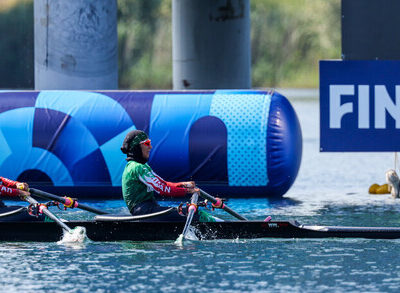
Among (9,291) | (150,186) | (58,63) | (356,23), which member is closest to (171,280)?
(9,291)

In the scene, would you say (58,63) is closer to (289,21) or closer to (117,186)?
(117,186)

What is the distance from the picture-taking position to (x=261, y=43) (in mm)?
62531

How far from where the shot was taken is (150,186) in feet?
38.0

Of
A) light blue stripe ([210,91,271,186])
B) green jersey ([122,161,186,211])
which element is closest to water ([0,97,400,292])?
green jersey ([122,161,186,211])

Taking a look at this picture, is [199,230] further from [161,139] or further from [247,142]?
[161,139]

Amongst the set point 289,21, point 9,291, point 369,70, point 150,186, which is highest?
point 289,21

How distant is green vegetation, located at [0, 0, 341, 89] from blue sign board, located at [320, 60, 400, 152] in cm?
4403

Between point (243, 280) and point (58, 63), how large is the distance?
9.84 m

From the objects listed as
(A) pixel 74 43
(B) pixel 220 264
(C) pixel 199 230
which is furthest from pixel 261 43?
(B) pixel 220 264

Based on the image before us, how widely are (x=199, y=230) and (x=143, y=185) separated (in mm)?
829

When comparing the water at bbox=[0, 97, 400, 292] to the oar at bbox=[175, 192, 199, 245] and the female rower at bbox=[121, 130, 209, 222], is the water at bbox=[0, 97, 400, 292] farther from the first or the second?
the female rower at bbox=[121, 130, 209, 222]

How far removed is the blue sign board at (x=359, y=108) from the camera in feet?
50.8

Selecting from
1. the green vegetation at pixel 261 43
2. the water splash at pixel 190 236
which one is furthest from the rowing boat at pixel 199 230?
the green vegetation at pixel 261 43

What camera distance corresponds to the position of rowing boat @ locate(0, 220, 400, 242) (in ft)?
37.0
